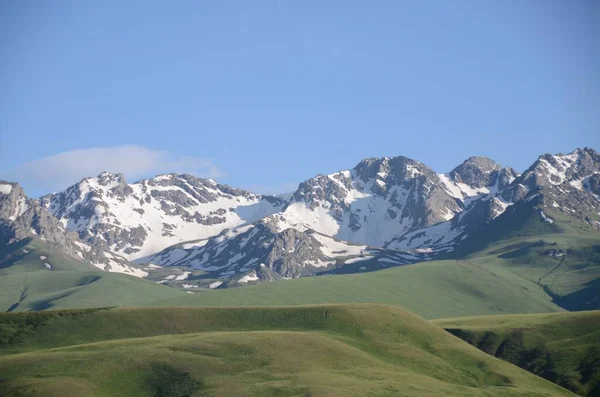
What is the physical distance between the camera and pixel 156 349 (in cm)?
16788

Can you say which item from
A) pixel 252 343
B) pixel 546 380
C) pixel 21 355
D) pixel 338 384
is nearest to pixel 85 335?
pixel 21 355

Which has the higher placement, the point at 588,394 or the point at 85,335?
the point at 85,335

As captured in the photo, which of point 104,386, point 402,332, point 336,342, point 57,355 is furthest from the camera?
point 402,332

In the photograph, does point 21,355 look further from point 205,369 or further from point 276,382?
point 276,382

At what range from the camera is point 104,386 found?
150 meters

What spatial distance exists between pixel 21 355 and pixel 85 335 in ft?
85.4

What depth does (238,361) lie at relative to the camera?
163 metres

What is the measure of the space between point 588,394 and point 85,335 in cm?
10726

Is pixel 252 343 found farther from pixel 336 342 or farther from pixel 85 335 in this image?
pixel 85 335

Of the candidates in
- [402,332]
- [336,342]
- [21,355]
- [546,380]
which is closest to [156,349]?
[21,355]

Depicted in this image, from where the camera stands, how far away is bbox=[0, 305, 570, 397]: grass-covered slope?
149250 mm

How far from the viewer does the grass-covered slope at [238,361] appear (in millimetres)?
149250

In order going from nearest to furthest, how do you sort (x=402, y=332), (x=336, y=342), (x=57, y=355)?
(x=57, y=355) → (x=336, y=342) → (x=402, y=332)

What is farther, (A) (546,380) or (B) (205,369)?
(A) (546,380)
